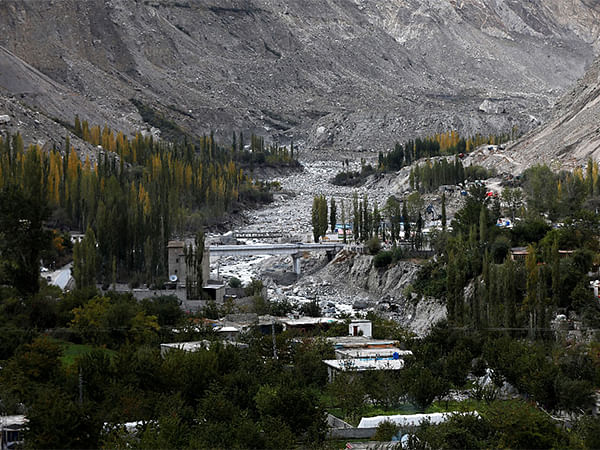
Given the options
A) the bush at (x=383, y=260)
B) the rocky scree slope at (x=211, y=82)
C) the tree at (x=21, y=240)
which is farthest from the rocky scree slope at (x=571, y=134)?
the tree at (x=21, y=240)

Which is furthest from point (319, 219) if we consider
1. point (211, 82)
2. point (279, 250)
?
point (211, 82)

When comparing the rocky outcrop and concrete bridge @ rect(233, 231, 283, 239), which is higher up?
concrete bridge @ rect(233, 231, 283, 239)

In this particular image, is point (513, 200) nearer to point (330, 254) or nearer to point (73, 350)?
point (330, 254)

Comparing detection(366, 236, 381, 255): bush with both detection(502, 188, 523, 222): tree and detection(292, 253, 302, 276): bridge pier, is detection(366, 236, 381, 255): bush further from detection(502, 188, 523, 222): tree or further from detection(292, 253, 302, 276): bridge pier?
detection(502, 188, 523, 222): tree

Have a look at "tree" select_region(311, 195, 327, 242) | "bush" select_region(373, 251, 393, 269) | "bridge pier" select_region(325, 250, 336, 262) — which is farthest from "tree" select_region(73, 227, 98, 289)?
"tree" select_region(311, 195, 327, 242)

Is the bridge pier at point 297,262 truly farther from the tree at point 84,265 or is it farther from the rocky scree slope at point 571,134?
the rocky scree slope at point 571,134

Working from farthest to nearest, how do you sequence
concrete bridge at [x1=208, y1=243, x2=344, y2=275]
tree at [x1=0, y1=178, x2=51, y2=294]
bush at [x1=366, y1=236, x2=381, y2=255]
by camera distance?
concrete bridge at [x1=208, y1=243, x2=344, y2=275] → bush at [x1=366, y1=236, x2=381, y2=255] → tree at [x1=0, y1=178, x2=51, y2=294]

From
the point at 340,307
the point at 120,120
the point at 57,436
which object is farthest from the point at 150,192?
the point at 120,120

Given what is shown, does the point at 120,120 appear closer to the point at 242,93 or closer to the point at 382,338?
the point at 242,93
